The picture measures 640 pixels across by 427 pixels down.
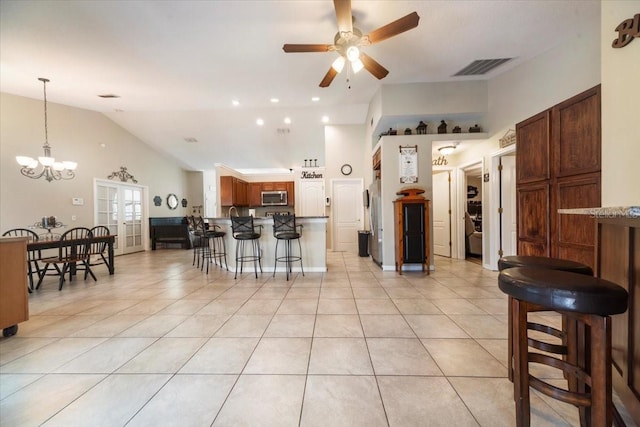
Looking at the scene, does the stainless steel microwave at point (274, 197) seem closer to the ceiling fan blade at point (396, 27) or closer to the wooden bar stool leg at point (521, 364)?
the ceiling fan blade at point (396, 27)

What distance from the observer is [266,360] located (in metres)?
1.79

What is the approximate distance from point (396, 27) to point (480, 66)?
2.30 m

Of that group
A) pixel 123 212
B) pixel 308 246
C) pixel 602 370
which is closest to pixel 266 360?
pixel 602 370

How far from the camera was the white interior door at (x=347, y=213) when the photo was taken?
21.5 feet

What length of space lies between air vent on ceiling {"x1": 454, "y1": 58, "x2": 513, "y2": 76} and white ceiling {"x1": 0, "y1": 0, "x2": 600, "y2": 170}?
0.39ft

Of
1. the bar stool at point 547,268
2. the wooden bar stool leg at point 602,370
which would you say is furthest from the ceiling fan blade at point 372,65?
the wooden bar stool leg at point 602,370

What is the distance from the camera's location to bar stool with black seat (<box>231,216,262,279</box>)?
4047 mm

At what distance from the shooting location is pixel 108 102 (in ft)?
17.2

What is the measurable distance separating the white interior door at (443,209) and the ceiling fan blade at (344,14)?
13.0 ft

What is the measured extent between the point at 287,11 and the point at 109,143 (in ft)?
21.6

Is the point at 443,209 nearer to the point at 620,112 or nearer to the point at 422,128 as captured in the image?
the point at 422,128

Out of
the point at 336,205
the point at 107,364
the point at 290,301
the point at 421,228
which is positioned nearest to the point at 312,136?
the point at 336,205

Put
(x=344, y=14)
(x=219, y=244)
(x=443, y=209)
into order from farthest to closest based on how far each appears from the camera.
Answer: (x=443, y=209), (x=219, y=244), (x=344, y=14)

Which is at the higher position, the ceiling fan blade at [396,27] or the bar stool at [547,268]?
the ceiling fan blade at [396,27]
